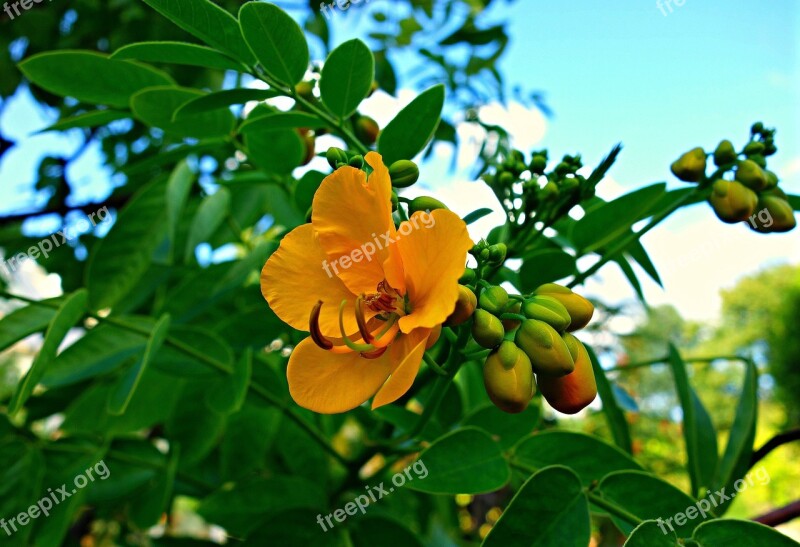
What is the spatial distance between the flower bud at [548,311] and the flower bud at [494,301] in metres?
0.03

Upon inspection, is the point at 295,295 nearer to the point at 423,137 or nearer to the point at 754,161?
the point at 423,137

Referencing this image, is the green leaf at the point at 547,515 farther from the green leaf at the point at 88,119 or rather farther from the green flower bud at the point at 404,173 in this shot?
the green leaf at the point at 88,119

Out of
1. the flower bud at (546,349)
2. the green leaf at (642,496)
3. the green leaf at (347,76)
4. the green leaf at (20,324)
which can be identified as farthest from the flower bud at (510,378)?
the green leaf at (20,324)

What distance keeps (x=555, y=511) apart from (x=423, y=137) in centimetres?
51

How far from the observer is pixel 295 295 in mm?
687

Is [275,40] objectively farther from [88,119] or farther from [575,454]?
[575,454]

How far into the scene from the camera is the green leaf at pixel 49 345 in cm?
77

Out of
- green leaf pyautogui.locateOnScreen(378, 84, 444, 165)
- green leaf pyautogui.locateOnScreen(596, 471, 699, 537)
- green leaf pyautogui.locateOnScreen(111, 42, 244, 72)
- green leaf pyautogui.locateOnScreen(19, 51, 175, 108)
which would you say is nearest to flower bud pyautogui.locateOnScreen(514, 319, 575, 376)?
green leaf pyautogui.locateOnScreen(596, 471, 699, 537)

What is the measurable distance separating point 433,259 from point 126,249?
764 mm

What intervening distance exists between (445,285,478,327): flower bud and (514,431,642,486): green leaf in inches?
13.5

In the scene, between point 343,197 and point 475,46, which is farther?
point 475,46

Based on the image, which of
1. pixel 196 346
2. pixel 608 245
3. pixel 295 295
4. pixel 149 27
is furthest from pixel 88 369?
pixel 149 27

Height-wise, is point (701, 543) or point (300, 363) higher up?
point (300, 363)

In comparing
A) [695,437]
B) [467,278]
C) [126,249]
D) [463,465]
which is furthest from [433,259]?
[126,249]
